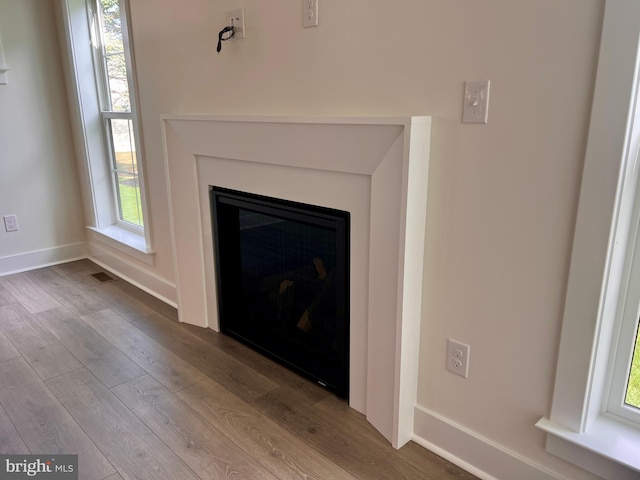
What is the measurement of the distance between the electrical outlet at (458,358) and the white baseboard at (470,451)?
0.65ft

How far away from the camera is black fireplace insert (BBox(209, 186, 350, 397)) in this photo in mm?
1928

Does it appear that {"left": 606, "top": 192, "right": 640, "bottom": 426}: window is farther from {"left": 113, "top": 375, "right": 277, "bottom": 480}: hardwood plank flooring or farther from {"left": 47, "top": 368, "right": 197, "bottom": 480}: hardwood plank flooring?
{"left": 47, "top": 368, "right": 197, "bottom": 480}: hardwood plank flooring

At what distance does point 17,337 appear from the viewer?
2541 millimetres

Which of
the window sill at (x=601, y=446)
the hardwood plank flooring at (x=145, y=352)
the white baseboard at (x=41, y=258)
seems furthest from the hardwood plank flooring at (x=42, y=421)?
the white baseboard at (x=41, y=258)

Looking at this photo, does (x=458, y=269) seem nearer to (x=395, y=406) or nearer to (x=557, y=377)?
(x=557, y=377)

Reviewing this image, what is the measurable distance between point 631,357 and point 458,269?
516 mm

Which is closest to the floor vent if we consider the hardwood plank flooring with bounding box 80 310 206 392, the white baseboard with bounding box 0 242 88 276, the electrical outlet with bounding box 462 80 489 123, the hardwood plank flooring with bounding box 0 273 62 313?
the hardwood plank flooring with bounding box 0 273 62 313

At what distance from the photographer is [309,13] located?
1709mm

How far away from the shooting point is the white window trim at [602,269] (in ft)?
3.58

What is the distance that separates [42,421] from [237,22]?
1758mm

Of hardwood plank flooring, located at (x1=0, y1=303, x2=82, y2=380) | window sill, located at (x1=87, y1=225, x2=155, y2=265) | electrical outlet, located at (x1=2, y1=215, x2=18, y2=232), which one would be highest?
electrical outlet, located at (x1=2, y1=215, x2=18, y2=232)

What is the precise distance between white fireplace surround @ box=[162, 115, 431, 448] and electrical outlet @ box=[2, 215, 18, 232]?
6.66ft

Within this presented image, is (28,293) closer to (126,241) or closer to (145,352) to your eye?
(126,241)

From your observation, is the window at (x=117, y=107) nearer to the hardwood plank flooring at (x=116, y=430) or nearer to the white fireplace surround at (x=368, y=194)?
the white fireplace surround at (x=368, y=194)
